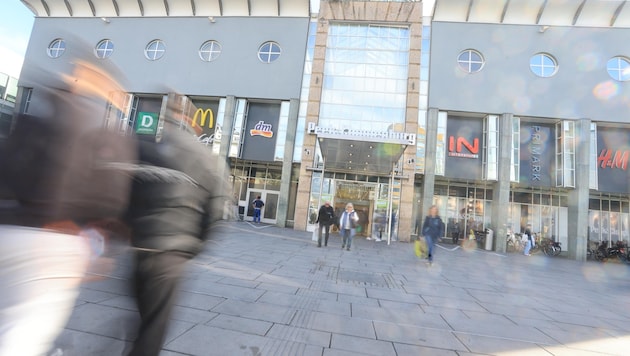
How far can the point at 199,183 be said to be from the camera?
1.89 meters

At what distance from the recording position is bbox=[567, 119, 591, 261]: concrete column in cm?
1593

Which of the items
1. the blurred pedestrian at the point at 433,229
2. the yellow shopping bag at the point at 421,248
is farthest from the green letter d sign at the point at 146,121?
the blurred pedestrian at the point at 433,229

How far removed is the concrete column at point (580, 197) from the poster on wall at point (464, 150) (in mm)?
4828

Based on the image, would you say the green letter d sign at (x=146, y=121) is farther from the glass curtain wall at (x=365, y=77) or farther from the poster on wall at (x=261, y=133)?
the glass curtain wall at (x=365, y=77)

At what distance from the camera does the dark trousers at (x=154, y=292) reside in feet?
5.56

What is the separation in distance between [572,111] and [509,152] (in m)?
4.12

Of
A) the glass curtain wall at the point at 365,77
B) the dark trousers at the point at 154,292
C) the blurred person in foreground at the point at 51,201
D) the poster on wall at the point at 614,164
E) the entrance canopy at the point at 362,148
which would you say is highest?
the glass curtain wall at the point at 365,77

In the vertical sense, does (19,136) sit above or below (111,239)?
above

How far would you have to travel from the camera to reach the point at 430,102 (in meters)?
17.3

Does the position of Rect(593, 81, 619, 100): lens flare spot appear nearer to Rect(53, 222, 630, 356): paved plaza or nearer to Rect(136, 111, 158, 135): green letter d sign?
Rect(53, 222, 630, 356): paved plaza

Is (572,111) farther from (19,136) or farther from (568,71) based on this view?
(19,136)

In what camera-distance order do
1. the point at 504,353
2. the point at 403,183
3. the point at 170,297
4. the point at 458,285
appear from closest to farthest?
the point at 170,297 → the point at 504,353 → the point at 458,285 → the point at 403,183

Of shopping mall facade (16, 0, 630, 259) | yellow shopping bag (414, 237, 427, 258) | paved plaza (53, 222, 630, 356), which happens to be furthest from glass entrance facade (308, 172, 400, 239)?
paved plaza (53, 222, 630, 356)

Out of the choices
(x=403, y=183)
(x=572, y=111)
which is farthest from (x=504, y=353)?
(x=572, y=111)
